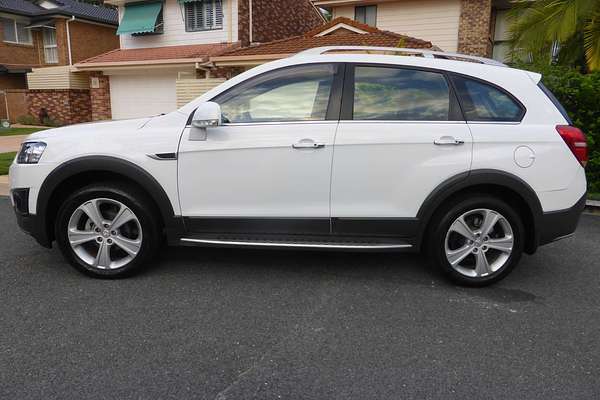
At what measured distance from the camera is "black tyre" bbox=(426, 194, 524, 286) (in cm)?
373

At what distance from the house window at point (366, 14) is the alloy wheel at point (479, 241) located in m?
14.3

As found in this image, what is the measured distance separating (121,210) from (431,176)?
2.45m

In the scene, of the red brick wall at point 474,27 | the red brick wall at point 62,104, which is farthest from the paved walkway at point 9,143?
the red brick wall at point 474,27

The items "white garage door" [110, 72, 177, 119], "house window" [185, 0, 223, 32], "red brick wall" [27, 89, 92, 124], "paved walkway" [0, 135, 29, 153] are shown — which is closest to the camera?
"paved walkway" [0, 135, 29, 153]

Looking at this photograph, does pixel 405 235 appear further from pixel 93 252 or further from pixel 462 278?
pixel 93 252

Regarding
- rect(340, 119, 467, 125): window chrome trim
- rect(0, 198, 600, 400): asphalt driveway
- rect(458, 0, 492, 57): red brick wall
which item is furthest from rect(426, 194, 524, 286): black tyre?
rect(458, 0, 492, 57): red brick wall

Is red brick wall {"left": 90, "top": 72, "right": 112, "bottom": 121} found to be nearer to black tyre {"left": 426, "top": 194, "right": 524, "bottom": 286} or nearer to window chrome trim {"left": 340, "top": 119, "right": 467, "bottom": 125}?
window chrome trim {"left": 340, "top": 119, "right": 467, "bottom": 125}

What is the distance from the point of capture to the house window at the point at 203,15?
16984mm

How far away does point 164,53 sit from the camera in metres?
17.5

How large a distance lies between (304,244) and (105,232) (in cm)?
161

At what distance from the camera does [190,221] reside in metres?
3.82

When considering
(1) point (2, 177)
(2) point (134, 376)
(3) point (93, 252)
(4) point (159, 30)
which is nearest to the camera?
(2) point (134, 376)

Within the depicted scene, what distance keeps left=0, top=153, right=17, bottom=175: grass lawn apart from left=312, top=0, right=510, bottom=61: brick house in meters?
11.1

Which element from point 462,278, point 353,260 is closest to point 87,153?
point 353,260
